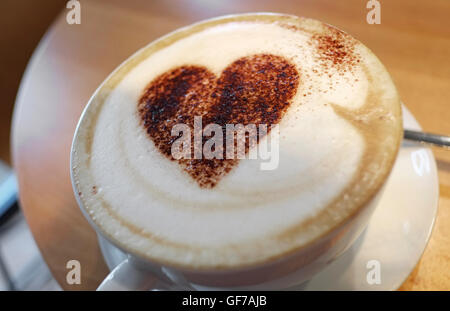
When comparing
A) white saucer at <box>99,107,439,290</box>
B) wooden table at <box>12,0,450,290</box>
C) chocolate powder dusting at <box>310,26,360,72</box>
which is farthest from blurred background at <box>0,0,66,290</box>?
chocolate powder dusting at <box>310,26,360,72</box>

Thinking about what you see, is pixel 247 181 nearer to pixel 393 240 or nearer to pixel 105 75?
pixel 393 240

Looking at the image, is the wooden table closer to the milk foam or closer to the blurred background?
the milk foam

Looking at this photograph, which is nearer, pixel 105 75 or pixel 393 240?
pixel 393 240

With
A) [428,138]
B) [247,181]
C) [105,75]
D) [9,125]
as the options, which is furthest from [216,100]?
[9,125]

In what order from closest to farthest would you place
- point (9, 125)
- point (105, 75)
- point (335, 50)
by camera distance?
point (335, 50) < point (105, 75) < point (9, 125)

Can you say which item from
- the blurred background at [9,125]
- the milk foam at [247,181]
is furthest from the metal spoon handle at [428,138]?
the blurred background at [9,125]

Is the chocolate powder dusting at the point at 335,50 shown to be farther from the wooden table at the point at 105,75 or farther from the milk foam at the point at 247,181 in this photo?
the wooden table at the point at 105,75

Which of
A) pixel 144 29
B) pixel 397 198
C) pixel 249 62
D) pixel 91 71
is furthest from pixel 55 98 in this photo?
pixel 397 198

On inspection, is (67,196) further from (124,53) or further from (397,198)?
(397,198)
